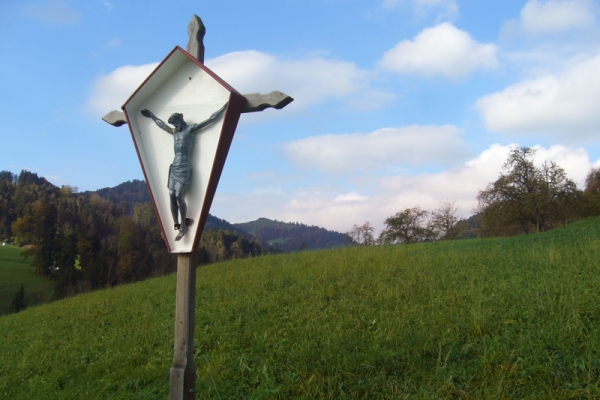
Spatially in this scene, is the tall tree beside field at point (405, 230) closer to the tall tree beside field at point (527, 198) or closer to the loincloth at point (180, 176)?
the tall tree beside field at point (527, 198)

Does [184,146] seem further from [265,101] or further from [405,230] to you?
[405,230]

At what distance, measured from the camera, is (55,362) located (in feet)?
22.1

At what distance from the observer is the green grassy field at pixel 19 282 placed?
38219 mm

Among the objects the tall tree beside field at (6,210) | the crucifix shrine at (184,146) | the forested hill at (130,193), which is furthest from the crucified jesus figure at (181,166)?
the forested hill at (130,193)

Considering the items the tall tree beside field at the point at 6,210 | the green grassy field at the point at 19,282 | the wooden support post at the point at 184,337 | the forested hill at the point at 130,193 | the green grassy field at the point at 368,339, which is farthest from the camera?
the forested hill at the point at 130,193

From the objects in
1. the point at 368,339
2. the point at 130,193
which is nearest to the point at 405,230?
the point at 368,339

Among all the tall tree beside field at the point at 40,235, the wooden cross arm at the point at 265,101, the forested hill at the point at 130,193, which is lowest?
the wooden cross arm at the point at 265,101

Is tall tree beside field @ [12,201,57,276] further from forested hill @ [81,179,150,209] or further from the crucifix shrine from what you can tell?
forested hill @ [81,179,150,209]

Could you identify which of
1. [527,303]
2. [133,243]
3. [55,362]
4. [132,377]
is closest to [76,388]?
[132,377]

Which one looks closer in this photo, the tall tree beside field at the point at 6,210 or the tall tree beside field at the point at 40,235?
the tall tree beside field at the point at 40,235

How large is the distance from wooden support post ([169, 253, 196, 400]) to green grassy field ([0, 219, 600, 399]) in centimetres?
194

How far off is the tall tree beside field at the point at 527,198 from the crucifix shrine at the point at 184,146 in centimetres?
2958

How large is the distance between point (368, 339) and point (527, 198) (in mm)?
28791

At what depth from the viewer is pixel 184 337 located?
2.55m
